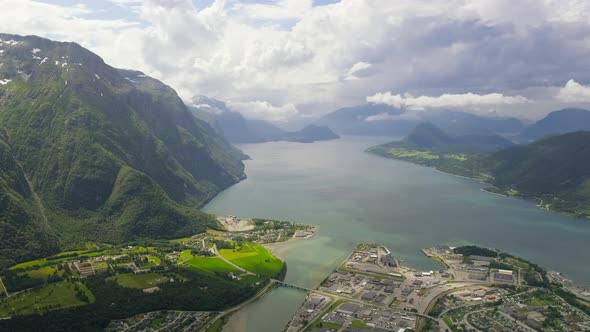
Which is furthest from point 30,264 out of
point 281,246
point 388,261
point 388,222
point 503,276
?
point 503,276

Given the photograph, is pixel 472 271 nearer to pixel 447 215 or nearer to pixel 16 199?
pixel 447 215

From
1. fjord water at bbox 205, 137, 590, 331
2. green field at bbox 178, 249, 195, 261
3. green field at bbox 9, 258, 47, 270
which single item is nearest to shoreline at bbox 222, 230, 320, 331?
fjord water at bbox 205, 137, 590, 331

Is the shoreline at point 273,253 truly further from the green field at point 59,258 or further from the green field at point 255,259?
the green field at point 59,258

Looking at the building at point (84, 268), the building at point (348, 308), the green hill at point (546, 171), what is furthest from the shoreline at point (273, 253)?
the green hill at point (546, 171)

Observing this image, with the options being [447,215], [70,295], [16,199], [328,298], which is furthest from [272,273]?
[447,215]

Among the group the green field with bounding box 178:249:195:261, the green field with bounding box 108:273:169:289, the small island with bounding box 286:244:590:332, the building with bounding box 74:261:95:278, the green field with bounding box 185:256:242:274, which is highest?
the building with bounding box 74:261:95:278

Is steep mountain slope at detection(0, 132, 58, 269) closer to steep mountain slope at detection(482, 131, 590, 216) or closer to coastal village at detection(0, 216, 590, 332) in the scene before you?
coastal village at detection(0, 216, 590, 332)

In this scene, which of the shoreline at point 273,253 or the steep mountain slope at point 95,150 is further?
the steep mountain slope at point 95,150
